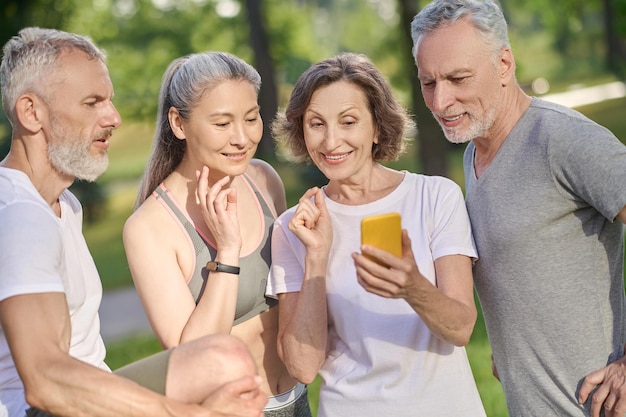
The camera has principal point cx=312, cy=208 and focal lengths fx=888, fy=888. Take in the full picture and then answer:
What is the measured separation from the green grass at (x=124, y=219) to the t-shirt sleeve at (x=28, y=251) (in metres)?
3.48

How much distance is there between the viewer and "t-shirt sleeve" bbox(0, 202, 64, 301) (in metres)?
2.66

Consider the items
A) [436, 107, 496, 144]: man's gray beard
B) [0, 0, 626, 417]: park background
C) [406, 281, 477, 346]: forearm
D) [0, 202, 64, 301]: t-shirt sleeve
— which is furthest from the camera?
[0, 0, 626, 417]: park background

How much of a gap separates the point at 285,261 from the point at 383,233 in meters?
0.75

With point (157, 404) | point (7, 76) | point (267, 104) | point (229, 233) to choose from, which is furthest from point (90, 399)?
point (267, 104)

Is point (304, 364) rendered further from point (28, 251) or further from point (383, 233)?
point (28, 251)

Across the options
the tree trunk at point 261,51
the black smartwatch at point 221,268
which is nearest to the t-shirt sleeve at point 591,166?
the black smartwatch at point 221,268

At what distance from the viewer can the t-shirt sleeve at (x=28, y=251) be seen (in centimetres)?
266

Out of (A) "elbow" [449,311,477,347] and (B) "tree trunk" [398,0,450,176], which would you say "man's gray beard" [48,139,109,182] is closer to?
(A) "elbow" [449,311,477,347]

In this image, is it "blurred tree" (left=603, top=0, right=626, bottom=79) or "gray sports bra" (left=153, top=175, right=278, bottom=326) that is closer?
"gray sports bra" (left=153, top=175, right=278, bottom=326)

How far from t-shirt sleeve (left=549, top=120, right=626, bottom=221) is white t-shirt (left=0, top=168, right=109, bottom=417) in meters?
1.76

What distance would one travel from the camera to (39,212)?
2.88m

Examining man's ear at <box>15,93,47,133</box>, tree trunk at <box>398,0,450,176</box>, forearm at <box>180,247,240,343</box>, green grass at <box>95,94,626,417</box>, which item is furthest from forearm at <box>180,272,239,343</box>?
tree trunk at <box>398,0,450,176</box>

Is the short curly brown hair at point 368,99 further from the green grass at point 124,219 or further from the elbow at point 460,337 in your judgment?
the green grass at point 124,219

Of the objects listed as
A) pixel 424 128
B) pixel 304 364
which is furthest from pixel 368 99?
pixel 424 128
